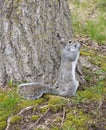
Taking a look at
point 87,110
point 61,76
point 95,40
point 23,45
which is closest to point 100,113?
point 87,110

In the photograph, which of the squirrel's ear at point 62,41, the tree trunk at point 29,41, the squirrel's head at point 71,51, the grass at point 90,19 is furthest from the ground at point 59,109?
the grass at point 90,19

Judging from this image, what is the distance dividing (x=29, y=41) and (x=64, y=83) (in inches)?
23.1

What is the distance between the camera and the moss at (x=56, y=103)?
436cm

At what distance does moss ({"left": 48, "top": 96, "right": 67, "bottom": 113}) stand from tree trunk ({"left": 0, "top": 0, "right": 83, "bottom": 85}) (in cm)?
38

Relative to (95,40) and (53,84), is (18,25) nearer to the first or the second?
(53,84)

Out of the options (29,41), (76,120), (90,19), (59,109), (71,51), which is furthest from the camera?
(90,19)

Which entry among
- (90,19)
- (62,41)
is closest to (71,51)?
(62,41)

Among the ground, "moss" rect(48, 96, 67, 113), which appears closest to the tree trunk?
the ground

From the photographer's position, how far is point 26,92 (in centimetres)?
454

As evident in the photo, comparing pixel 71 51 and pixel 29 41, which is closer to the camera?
pixel 71 51

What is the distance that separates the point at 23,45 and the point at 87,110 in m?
0.99

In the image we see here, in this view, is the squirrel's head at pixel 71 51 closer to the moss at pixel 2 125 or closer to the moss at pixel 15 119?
the moss at pixel 15 119

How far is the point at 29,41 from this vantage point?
4.69 meters

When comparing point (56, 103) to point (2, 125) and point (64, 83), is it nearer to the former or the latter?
point (64, 83)
